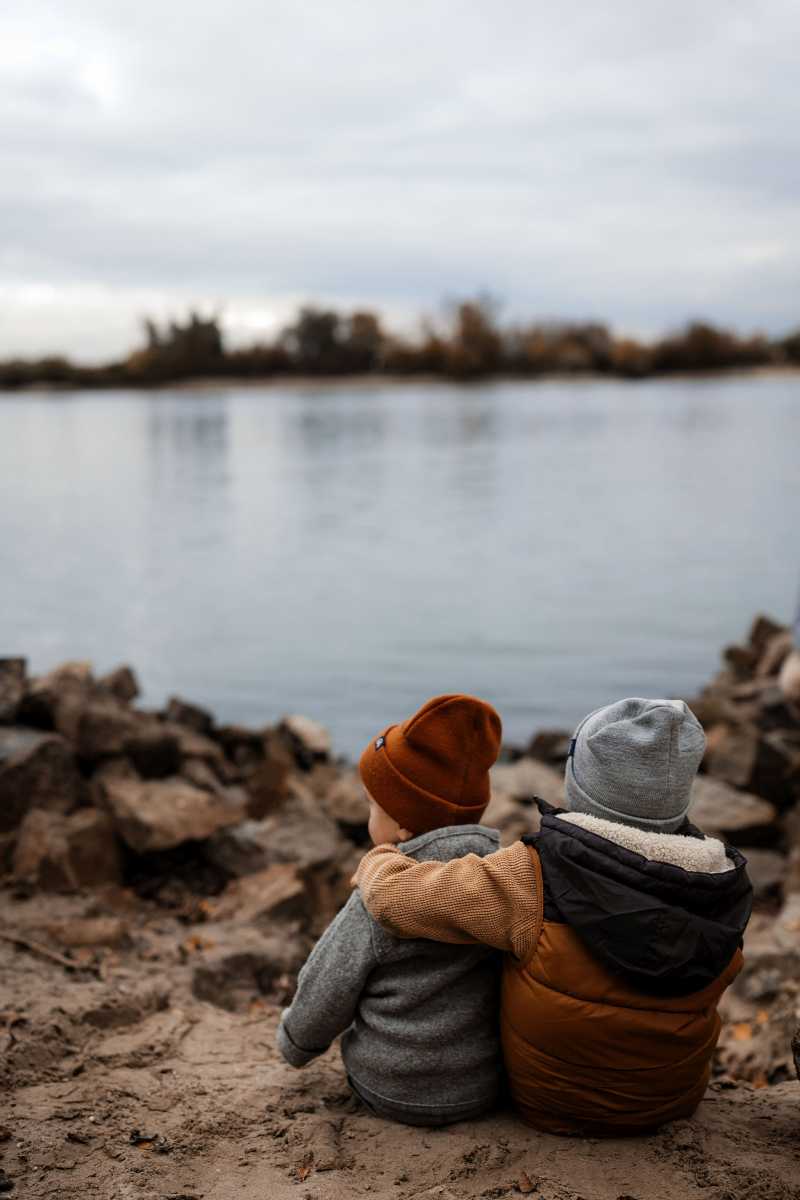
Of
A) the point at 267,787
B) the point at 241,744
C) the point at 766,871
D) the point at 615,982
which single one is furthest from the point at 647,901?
the point at 241,744

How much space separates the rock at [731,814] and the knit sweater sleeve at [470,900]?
4348mm

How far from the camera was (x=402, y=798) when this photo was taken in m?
2.83

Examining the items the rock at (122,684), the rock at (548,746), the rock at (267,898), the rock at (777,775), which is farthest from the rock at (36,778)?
the rock at (777,775)

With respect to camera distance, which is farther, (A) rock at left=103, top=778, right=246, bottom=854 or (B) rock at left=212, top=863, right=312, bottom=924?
(A) rock at left=103, top=778, right=246, bottom=854

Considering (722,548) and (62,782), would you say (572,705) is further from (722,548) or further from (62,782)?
(722,548)

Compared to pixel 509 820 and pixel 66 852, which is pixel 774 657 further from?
pixel 66 852

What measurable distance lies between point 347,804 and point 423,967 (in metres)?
3.89

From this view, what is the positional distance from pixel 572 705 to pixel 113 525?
541 inches

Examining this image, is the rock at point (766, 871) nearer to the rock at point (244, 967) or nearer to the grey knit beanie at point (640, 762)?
the rock at point (244, 967)

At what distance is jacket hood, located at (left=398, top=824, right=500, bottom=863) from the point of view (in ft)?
9.16

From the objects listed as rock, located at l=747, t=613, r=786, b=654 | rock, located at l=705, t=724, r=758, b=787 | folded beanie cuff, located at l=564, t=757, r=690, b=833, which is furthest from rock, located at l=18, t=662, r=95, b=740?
rock, located at l=747, t=613, r=786, b=654

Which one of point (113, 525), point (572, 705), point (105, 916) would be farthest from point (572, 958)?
point (113, 525)

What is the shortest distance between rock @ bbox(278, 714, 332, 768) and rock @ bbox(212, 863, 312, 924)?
2.71 m

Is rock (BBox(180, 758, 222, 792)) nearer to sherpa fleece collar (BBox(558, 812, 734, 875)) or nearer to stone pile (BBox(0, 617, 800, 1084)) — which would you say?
stone pile (BBox(0, 617, 800, 1084))
